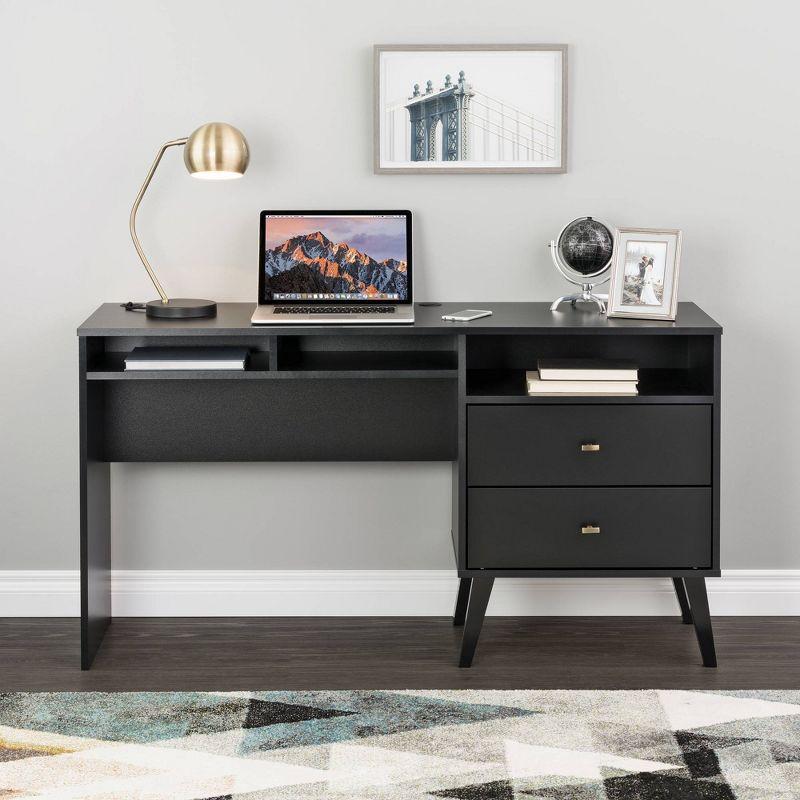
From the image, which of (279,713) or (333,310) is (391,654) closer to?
(279,713)

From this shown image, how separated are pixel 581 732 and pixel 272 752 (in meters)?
0.67

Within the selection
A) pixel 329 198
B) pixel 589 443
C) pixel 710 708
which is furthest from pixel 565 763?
pixel 329 198

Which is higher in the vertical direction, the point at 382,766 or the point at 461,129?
the point at 461,129

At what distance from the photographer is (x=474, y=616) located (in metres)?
2.74

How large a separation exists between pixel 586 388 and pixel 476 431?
284mm

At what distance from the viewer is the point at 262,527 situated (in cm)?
312

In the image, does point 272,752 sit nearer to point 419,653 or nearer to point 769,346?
point 419,653

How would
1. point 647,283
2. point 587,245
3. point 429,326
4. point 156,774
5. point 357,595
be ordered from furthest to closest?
point 357,595 < point 587,245 < point 647,283 < point 429,326 < point 156,774

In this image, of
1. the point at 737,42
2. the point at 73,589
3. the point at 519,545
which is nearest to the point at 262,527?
the point at 73,589

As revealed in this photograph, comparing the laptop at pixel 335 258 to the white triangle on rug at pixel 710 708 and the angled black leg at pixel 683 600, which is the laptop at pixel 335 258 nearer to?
the angled black leg at pixel 683 600

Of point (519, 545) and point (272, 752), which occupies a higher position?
point (519, 545)

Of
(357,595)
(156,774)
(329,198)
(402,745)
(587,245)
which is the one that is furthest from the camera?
(357,595)

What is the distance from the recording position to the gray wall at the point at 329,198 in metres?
2.90

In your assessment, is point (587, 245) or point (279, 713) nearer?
point (279, 713)
